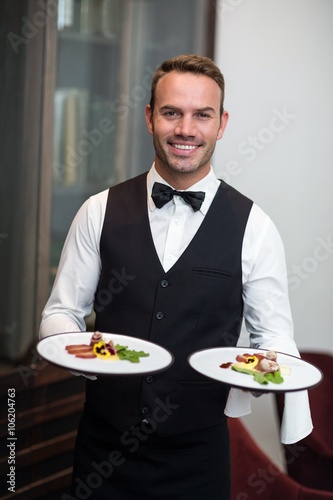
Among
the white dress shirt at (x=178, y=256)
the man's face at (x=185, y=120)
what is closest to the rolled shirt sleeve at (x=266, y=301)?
the white dress shirt at (x=178, y=256)

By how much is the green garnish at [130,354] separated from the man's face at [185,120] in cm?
51

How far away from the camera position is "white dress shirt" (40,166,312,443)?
1.97 meters

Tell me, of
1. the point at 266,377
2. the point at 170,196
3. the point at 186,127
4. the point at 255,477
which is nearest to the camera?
the point at 266,377

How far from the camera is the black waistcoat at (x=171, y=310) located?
1963 millimetres

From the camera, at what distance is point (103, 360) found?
172cm

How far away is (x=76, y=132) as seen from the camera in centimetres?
313

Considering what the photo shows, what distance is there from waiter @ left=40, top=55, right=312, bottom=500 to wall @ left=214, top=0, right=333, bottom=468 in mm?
1634

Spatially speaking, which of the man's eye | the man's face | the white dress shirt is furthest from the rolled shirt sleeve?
the man's eye

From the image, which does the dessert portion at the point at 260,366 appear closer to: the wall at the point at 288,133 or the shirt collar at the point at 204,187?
the shirt collar at the point at 204,187

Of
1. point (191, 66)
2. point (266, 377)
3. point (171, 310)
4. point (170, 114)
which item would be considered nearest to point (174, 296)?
point (171, 310)

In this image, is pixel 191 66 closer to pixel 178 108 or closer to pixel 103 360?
pixel 178 108

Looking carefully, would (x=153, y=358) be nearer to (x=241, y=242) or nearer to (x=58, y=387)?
(x=241, y=242)

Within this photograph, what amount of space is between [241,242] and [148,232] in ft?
0.83

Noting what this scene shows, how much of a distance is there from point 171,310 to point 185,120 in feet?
1.62
